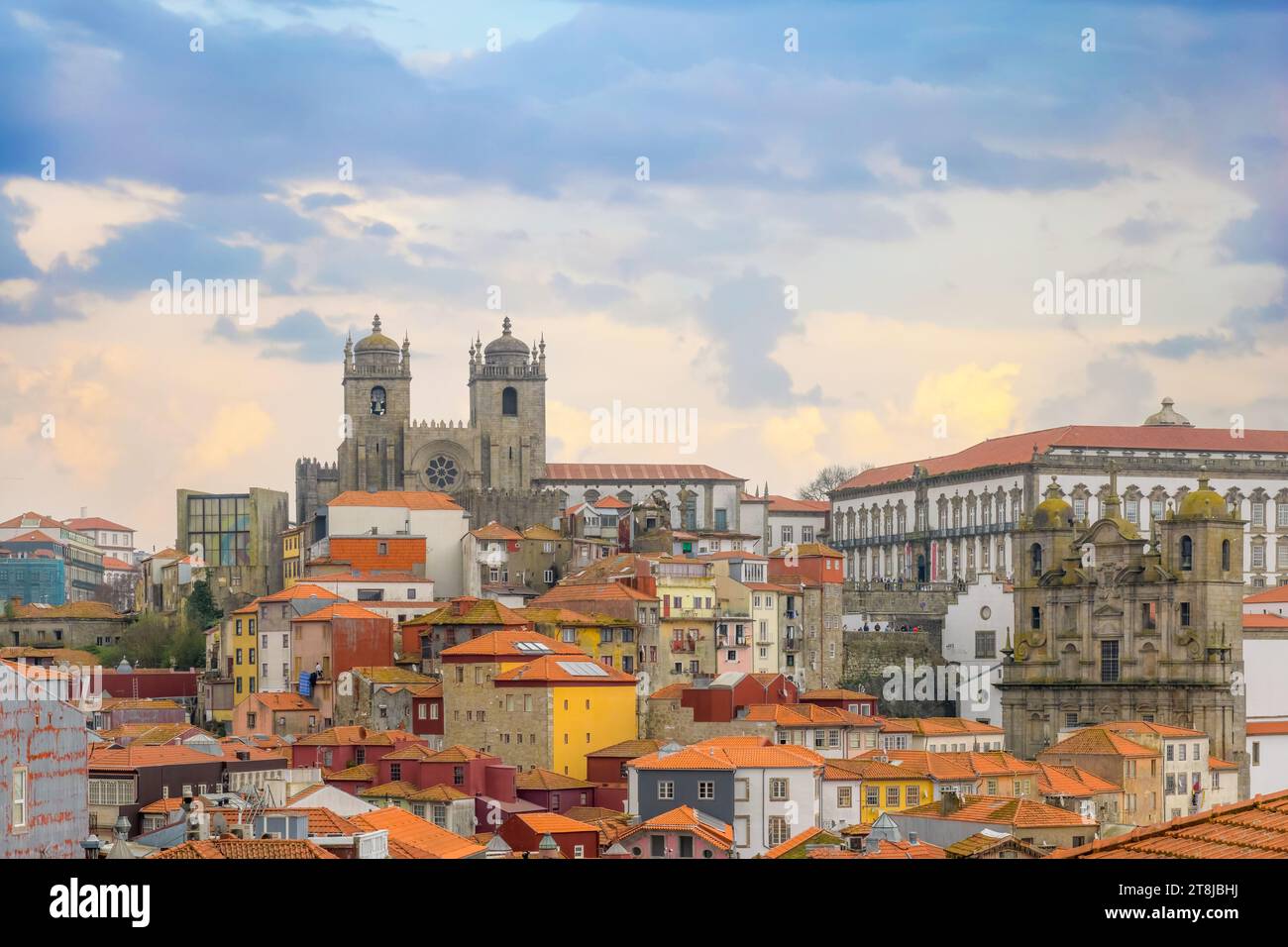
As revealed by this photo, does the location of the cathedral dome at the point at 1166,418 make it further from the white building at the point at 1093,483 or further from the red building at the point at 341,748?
the red building at the point at 341,748

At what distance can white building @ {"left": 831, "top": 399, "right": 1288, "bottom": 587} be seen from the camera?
10494 cm

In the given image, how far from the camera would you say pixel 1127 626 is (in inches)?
3086

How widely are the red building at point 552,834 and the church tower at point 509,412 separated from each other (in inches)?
2183

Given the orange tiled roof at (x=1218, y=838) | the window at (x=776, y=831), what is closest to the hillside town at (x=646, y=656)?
the window at (x=776, y=831)

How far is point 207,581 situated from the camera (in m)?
86.0

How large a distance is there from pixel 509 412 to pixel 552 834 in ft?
199

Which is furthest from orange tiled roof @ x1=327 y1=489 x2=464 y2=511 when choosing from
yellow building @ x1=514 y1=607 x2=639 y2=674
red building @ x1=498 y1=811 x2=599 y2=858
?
red building @ x1=498 y1=811 x2=599 y2=858

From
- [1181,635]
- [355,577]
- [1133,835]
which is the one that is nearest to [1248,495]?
[1181,635]

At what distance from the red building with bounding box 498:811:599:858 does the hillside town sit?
0.15 metres

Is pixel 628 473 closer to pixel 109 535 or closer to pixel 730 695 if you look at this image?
pixel 730 695

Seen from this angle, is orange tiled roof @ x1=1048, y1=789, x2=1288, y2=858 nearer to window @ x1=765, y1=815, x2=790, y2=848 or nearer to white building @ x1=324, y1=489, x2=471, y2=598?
window @ x1=765, y1=815, x2=790, y2=848
